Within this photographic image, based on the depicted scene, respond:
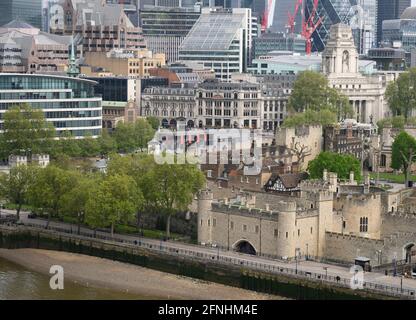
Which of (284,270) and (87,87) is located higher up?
(87,87)

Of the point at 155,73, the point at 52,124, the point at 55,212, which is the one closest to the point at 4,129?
the point at 52,124

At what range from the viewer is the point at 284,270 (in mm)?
67125

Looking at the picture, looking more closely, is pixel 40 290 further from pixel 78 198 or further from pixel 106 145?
pixel 106 145

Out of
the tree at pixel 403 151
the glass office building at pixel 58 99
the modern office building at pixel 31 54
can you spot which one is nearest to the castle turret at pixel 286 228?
the tree at pixel 403 151

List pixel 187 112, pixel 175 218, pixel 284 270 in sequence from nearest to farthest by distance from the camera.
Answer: pixel 284 270
pixel 175 218
pixel 187 112

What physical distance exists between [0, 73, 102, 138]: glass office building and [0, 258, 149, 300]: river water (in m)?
46.6

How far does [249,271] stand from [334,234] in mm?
6815

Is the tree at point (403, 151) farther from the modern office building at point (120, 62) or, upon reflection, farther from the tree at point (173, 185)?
the modern office building at point (120, 62)

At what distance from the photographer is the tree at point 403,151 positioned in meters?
106

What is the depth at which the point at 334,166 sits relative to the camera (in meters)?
93.2

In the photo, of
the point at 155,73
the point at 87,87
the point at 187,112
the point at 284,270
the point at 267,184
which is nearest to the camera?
the point at 284,270

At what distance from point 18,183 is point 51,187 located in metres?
4.30

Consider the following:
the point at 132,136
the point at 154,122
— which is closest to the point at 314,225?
the point at 132,136
